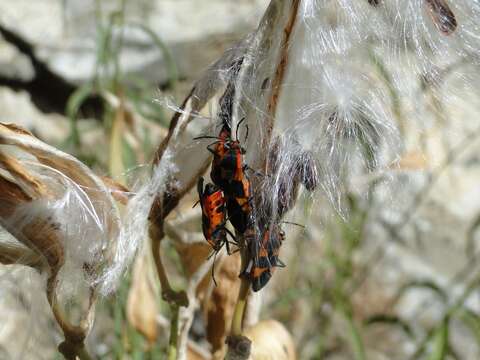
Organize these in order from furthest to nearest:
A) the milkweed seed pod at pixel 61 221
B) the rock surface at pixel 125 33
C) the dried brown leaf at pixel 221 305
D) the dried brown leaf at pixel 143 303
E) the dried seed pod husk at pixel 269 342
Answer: the rock surface at pixel 125 33 → the dried brown leaf at pixel 143 303 → the dried brown leaf at pixel 221 305 → the dried seed pod husk at pixel 269 342 → the milkweed seed pod at pixel 61 221

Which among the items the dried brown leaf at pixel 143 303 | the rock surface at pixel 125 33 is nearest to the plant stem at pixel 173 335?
the dried brown leaf at pixel 143 303

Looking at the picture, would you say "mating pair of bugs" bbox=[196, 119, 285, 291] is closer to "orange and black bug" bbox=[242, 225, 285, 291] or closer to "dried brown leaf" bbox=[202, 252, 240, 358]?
"orange and black bug" bbox=[242, 225, 285, 291]

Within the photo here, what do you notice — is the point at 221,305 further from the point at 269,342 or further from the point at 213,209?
the point at 213,209

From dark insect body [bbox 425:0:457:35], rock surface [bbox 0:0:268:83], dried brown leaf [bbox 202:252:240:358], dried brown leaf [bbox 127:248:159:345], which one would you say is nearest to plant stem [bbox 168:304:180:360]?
dried brown leaf [bbox 202:252:240:358]

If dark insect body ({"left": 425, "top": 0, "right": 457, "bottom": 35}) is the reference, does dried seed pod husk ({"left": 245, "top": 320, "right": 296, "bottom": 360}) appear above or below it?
below

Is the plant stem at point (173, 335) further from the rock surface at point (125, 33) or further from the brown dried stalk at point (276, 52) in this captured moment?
the rock surface at point (125, 33)

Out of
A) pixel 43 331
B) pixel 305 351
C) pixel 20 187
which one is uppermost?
pixel 20 187

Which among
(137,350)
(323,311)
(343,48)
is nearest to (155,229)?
(343,48)

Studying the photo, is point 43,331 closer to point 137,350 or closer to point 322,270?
point 137,350
